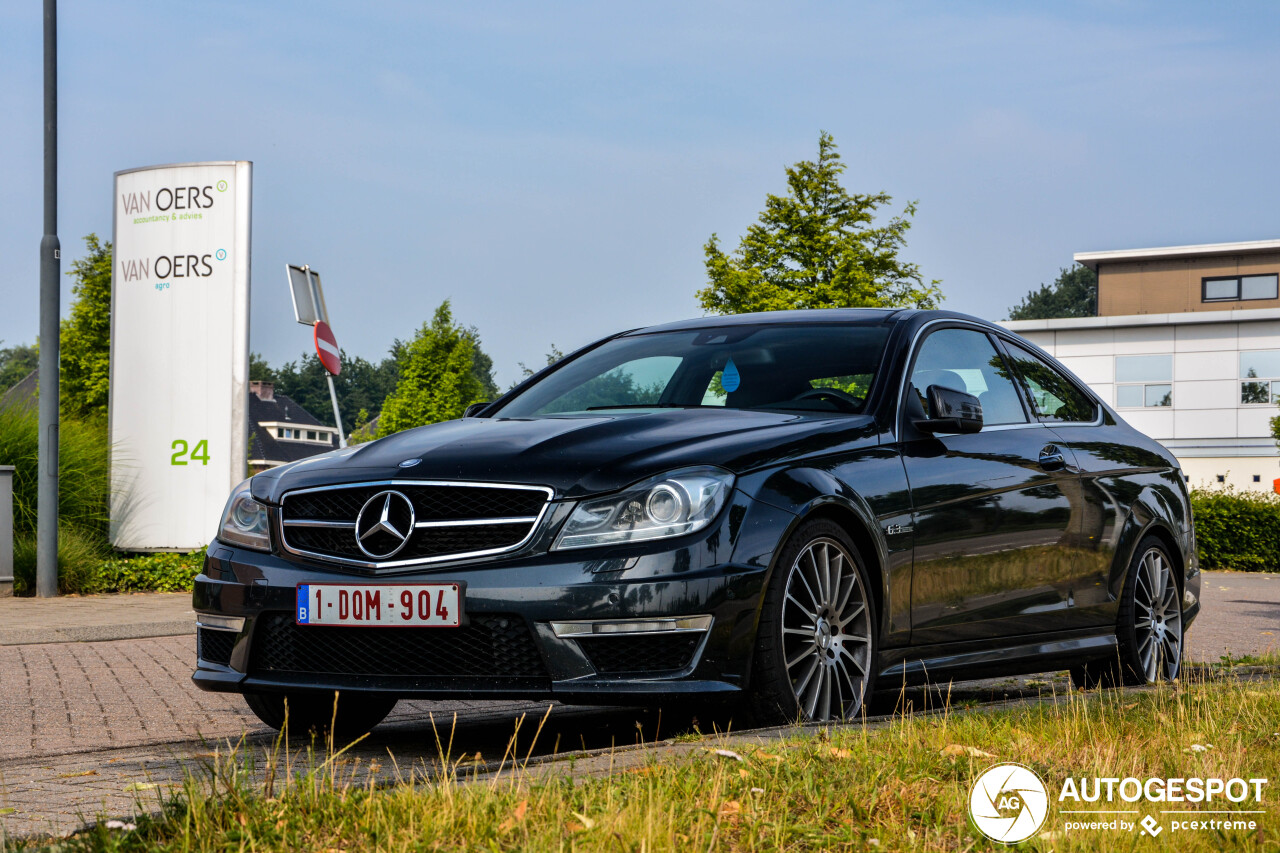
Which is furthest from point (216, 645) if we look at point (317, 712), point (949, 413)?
point (949, 413)

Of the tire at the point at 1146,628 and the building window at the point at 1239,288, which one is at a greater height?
the building window at the point at 1239,288

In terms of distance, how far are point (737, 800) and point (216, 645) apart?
2.58 m

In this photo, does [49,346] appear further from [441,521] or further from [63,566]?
[441,521]

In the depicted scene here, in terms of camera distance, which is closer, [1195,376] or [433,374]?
[1195,376]

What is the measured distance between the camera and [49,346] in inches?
545

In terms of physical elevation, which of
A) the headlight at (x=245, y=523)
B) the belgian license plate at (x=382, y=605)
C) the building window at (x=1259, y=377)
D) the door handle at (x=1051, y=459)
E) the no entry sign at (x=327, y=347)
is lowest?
the belgian license plate at (x=382, y=605)

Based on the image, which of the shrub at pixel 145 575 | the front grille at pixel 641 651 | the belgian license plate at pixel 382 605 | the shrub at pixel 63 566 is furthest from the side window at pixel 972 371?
the shrub at pixel 63 566

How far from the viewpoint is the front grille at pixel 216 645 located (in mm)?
5113

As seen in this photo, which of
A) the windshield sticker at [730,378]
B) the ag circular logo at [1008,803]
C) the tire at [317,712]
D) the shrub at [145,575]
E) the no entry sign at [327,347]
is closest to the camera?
the ag circular logo at [1008,803]

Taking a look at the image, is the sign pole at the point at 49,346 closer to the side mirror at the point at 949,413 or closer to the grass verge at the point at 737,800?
the side mirror at the point at 949,413

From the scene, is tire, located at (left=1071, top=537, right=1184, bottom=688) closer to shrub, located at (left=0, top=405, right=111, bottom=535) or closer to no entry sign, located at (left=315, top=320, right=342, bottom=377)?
no entry sign, located at (left=315, top=320, right=342, bottom=377)

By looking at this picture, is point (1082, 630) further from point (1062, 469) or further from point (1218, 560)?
point (1218, 560)

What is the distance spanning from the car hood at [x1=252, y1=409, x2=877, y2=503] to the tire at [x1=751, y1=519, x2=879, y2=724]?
336mm

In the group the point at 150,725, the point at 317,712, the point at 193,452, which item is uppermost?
the point at 193,452
